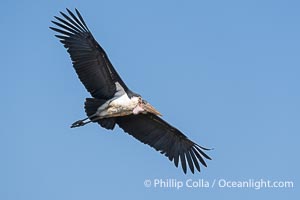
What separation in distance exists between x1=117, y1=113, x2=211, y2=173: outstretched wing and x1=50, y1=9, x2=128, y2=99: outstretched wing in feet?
5.10

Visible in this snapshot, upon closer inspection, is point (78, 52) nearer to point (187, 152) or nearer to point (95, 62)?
point (95, 62)

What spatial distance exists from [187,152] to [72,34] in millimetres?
5002

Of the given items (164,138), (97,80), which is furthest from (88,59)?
(164,138)

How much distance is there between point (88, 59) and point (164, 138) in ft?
11.8

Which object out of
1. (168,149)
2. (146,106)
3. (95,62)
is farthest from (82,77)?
(168,149)

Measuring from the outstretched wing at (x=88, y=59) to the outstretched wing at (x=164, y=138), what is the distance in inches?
61.2

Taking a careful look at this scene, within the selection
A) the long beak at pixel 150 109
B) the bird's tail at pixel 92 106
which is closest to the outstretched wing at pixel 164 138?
the long beak at pixel 150 109

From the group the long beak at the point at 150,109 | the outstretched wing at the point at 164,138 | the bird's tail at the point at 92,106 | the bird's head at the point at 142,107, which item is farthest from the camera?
the outstretched wing at the point at 164,138

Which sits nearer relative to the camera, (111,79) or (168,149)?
(111,79)

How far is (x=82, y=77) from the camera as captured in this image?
21.1 m

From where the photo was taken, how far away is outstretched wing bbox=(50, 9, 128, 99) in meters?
21.0

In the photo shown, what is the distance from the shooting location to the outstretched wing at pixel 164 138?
73.8ft

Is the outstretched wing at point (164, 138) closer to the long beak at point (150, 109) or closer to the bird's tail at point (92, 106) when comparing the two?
the long beak at point (150, 109)

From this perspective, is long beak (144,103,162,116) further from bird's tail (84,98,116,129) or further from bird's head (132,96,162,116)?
bird's tail (84,98,116,129)
